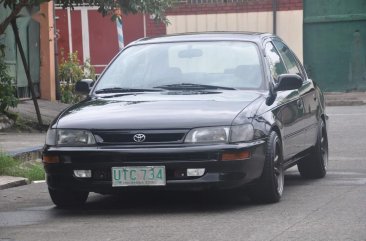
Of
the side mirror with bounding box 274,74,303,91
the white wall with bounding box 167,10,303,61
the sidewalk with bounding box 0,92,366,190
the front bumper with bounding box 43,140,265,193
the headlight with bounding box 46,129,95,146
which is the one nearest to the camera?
the front bumper with bounding box 43,140,265,193

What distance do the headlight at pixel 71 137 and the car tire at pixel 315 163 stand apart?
10.1 feet

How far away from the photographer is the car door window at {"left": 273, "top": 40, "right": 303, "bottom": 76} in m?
10.6

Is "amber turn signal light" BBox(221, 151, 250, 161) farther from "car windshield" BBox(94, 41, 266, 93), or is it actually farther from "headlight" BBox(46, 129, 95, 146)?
"car windshield" BBox(94, 41, 266, 93)

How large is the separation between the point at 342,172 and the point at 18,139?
5445 millimetres

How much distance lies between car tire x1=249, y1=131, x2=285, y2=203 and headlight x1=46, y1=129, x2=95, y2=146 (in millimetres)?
1448

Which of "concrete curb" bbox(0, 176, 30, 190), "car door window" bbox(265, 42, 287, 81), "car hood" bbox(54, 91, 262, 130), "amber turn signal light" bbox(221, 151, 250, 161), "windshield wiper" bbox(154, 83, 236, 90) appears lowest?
"concrete curb" bbox(0, 176, 30, 190)

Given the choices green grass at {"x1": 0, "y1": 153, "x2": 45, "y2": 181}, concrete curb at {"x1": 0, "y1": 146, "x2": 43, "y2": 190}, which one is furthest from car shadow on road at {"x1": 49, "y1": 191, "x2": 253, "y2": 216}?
green grass at {"x1": 0, "y1": 153, "x2": 45, "y2": 181}

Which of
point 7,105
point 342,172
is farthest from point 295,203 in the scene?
point 7,105

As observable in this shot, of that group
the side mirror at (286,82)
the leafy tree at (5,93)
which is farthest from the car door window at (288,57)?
the leafy tree at (5,93)

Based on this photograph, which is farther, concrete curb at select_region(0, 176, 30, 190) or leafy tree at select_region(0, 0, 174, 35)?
leafy tree at select_region(0, 0, 174, 35)

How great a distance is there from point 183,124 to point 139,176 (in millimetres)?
549

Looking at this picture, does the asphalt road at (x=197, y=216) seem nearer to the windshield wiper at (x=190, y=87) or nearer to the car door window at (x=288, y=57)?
the windshield wiper at (x=190, y=87)

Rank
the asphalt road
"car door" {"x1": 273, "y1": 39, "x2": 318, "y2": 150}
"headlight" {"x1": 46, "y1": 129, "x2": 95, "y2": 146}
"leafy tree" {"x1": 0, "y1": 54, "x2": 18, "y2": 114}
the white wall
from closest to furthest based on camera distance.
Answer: the asphalt road, "headlight" {"x1": 46, "y1": 129, "x2": 95, "y2": 146}, "car door" {"x1": 273, "y1": 39, "x2": 318, "y2": 150}, "leafy tree" {"x1": 0, "y1": 54, "x2": 18, "y2": 114}, the white wall

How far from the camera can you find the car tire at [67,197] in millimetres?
8842
